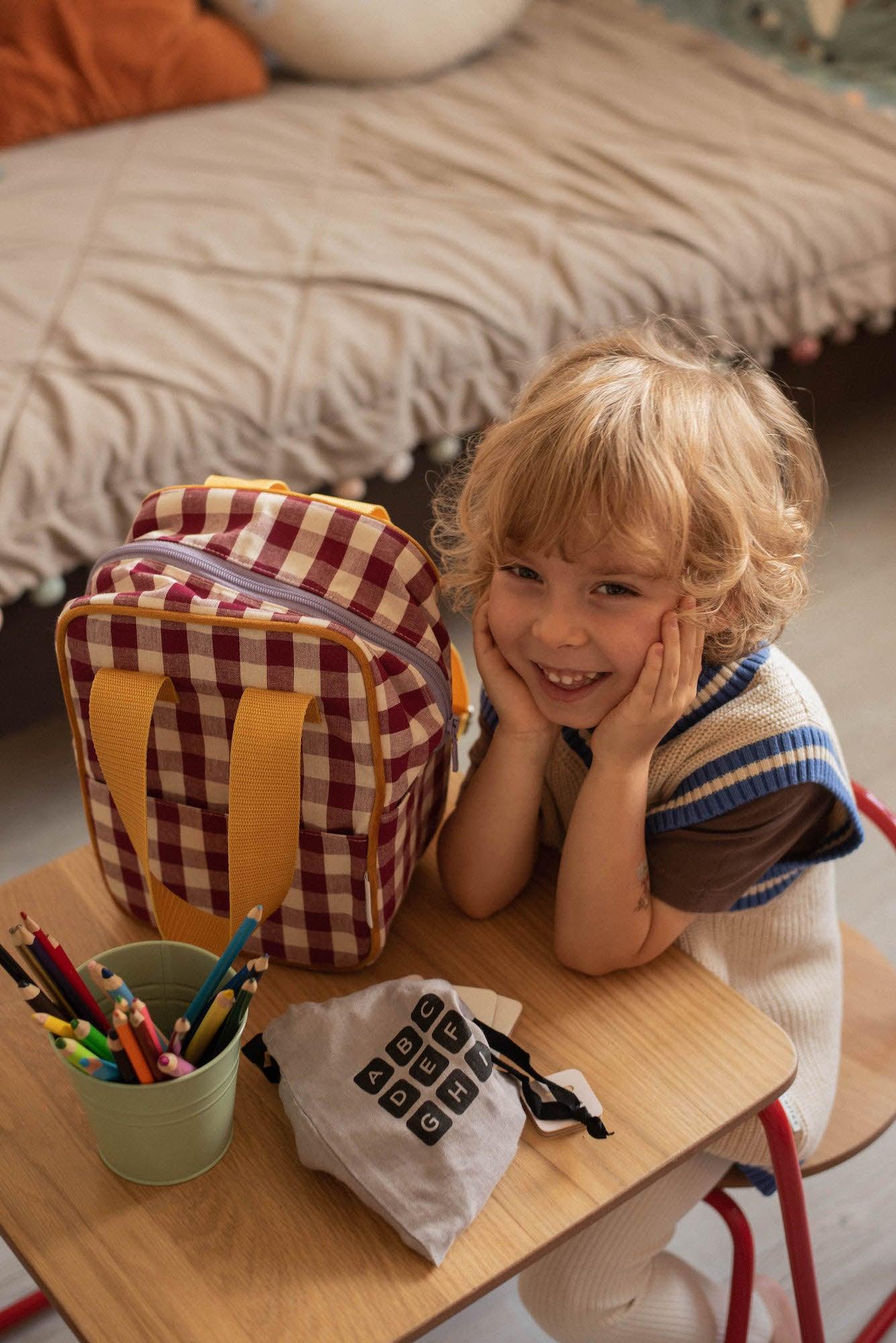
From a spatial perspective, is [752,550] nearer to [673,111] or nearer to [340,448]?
[340,448]

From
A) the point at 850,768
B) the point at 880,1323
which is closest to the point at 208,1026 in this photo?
the point at 880,1323

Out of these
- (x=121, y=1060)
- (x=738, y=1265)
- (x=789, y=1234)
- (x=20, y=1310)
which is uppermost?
(x=121, y=1060)

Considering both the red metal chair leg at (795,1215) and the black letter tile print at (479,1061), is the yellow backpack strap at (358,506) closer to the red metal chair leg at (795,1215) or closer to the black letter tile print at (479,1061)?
the black letter tile print at (479,1061)

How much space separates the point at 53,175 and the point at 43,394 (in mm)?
589

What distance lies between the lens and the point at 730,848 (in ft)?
2.91

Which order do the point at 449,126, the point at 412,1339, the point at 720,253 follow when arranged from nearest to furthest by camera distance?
the point at 412,1339 < the point at 720,253 < the point at 449,126

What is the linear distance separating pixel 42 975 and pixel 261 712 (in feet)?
0.64

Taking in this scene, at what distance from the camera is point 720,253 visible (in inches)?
77.2

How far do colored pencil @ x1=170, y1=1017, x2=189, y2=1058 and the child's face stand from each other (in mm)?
339

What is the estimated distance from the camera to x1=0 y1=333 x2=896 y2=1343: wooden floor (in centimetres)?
125

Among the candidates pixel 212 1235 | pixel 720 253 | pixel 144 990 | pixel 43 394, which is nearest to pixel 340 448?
pixel 43 394

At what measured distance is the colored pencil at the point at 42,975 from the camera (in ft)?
2.28

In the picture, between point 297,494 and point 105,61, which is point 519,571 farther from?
point 105,61

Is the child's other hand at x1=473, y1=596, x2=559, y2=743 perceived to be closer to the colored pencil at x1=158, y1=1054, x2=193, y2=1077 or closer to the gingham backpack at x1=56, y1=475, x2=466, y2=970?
the gingham backpack at x1=56, y1=475, x2=466, y2=970
